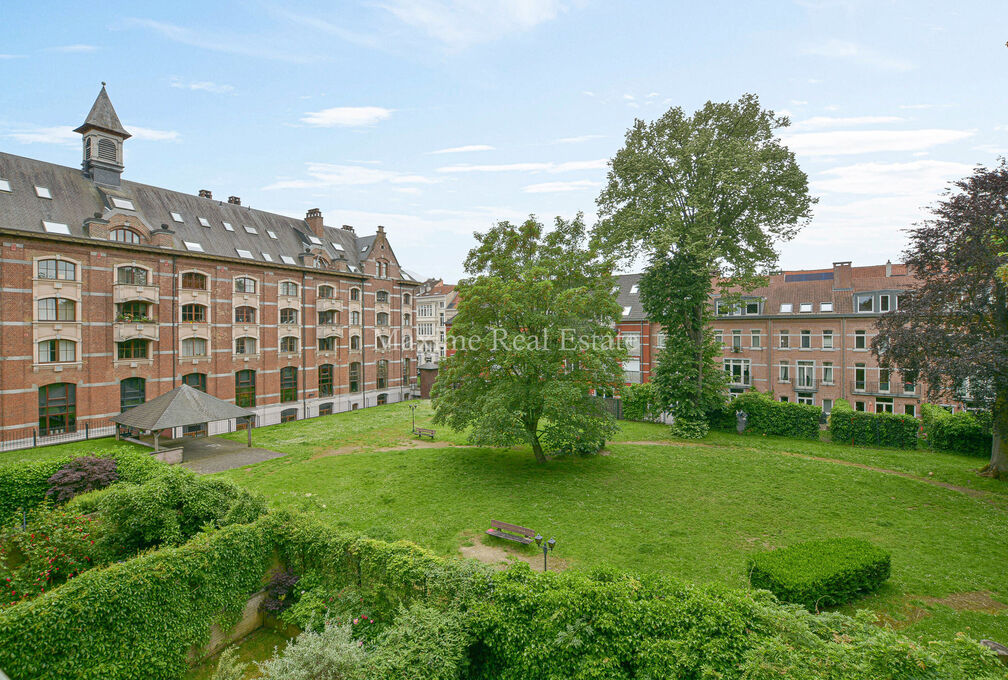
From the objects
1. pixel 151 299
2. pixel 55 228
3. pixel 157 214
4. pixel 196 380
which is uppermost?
pixel 157 214

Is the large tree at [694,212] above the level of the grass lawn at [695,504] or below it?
above

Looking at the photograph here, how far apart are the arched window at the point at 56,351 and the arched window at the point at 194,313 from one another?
5.80 metres

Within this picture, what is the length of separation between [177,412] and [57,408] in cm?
746

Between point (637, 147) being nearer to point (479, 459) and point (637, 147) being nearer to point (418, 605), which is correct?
point (479, 459)

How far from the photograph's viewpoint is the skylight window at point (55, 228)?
84.1ft

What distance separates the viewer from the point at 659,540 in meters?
14.0

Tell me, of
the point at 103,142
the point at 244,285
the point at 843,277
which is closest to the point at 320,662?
the point at 244,285

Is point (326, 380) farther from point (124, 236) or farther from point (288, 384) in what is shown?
point (124, 236)

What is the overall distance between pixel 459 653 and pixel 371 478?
13382 millimetres

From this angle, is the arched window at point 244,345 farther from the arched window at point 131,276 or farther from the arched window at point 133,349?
the arched window at point 131,276

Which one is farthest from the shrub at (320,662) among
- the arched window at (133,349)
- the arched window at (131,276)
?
the arched window at (131,276)

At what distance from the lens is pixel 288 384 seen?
36.9 m

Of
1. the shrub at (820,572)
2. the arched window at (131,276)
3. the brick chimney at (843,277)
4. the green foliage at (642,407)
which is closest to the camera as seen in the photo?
the shrub at (820,572)

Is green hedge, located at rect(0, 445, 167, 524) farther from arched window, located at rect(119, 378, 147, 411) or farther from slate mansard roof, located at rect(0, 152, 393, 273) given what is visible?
slate mansard roof, located at rect(0, 152, 393, 273)
